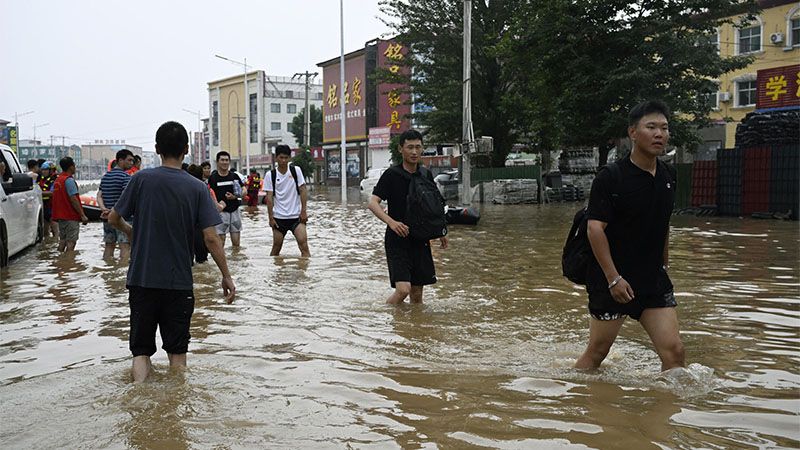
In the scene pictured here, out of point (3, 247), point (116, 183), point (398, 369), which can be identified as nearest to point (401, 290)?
point (398, 369)

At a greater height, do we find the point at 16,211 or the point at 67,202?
the point at 67,202

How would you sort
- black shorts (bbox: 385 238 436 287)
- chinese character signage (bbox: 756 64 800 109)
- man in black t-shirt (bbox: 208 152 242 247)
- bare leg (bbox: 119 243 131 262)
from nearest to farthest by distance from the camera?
black shorts (bbox: 385 238 436 287), bare leg (bbox: 119 243 131 262), man in black t-shirt (bbox: 208 152 242 247), chinese character signage (bbox: 756 64 800 109)

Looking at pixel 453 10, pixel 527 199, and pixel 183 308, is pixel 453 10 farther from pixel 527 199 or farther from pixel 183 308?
pixel 183 308

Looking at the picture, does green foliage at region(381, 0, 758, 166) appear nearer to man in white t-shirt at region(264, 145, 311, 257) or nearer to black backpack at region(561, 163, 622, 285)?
man in white t-shirt at region(264, 145, 311, 257)

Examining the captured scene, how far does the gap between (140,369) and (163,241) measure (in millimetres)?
818

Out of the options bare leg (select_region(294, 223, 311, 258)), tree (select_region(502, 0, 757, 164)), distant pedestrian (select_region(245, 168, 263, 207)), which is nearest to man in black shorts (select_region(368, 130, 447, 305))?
bare leg (select_region(294, 223, 311, 258))

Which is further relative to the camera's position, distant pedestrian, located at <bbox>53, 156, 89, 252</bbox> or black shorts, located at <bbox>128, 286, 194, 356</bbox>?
distant pedestrian, located at <bbox>53, 156, 89, 252</bbox>

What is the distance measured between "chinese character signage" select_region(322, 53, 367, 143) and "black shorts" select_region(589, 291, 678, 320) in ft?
181

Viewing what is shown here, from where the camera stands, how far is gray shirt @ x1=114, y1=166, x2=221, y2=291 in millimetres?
4805

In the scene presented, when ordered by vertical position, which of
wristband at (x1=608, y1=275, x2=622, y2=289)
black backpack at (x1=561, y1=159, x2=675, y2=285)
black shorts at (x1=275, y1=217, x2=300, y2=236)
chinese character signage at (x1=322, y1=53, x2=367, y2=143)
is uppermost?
chinese character signage at (x1=322, y1=53, x2=367, y2=143)

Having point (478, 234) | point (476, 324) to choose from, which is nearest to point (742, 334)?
point (476, 324)

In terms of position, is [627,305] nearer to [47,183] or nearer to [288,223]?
[288,223]

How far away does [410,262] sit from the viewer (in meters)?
7.33

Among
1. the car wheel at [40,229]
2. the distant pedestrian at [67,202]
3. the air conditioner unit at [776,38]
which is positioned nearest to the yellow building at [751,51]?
the air conditioner unit at [776,38]
